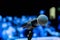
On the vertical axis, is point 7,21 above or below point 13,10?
below

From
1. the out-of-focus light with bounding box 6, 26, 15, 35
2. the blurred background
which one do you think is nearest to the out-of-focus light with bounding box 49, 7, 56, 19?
the blurred background

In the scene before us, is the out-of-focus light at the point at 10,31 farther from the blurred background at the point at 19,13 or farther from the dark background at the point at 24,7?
the dark background at the point at 24,7

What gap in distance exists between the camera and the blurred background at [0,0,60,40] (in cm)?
186

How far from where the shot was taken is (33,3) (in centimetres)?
191

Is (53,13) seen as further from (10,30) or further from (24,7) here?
(10,30)

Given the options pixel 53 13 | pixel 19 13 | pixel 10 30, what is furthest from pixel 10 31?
pixel 53 13

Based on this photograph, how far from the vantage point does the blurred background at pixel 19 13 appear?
186cm

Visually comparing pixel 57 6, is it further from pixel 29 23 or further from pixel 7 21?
pixel 29 23

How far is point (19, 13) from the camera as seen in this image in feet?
6.15

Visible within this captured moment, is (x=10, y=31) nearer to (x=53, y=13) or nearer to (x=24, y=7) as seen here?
(x=24, y=7)

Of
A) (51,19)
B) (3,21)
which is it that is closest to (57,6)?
(51,19)

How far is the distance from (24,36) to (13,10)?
38 cm

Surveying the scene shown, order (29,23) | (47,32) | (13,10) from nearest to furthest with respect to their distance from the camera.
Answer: (29,23), (13,10), (47,32)

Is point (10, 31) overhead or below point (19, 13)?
below
